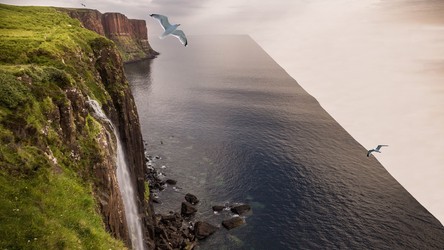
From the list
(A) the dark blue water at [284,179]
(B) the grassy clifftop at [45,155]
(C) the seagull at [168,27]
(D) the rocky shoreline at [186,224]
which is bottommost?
(D) the rocky shoreline at [186,224]

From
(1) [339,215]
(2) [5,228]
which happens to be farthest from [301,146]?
(2) [5,228]

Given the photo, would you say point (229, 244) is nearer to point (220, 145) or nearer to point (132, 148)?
point (132, 148)

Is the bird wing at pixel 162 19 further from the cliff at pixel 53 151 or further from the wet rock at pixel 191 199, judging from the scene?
the wet rock at pixel 191 199

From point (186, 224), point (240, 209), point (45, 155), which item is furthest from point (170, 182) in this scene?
point (45, 155)

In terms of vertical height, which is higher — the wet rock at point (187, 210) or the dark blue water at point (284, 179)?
the dark blue water at point (284, 179)

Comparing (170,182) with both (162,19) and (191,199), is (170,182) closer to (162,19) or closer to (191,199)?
(191,199)

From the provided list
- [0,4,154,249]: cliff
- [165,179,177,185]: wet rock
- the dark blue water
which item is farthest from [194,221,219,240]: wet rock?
[165,179,177,185]: wet rock

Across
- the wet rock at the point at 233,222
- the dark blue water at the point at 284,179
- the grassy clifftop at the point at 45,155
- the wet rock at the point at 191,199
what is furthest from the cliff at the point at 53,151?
the dark blue water at the point at 284,179

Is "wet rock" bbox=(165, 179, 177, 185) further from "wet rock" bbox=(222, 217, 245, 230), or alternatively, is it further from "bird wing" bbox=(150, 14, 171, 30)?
"bird wing" bbox=(150, 14, 171, 30)
